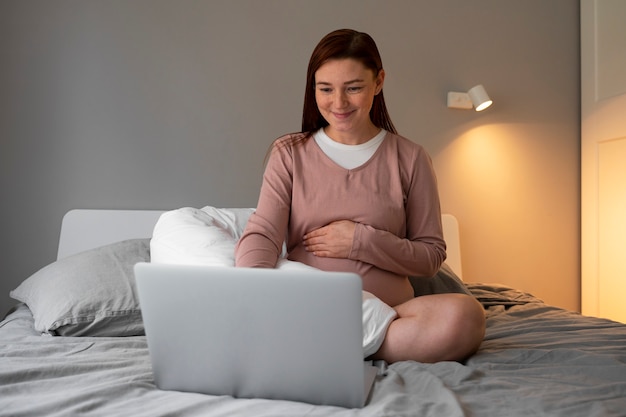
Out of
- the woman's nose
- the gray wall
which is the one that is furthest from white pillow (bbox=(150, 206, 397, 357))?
the gray wall

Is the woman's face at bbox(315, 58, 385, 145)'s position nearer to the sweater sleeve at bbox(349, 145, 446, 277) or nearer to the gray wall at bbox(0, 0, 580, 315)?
the sweater sleeve at bbox(349, 145, 446, 277)

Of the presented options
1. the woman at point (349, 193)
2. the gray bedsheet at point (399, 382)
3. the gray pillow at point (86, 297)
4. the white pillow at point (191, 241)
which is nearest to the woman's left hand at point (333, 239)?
the woman at point (349, 193)

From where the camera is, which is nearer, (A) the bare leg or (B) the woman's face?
(A) the bare leg

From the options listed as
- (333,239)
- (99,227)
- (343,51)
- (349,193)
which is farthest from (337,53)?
(99,227)

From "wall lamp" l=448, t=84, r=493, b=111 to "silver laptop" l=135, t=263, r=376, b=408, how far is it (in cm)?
194

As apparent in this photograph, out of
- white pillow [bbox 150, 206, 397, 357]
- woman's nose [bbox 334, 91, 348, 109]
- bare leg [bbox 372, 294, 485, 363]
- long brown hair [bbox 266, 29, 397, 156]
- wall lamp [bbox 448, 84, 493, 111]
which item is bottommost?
bare leg [bbox 372, 294, 485, 363]

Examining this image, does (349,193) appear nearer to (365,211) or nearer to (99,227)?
(365,211)

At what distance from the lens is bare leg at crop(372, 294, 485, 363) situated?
4.05 feet

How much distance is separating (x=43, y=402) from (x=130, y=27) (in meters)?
1.72

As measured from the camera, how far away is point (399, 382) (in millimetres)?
1090

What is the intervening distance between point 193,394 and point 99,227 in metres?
1.39

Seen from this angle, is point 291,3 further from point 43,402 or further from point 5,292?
point 43,402

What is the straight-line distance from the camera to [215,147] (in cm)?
241

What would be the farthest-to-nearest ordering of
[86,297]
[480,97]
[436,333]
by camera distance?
[480,97] < [86,297] < [436,333]
